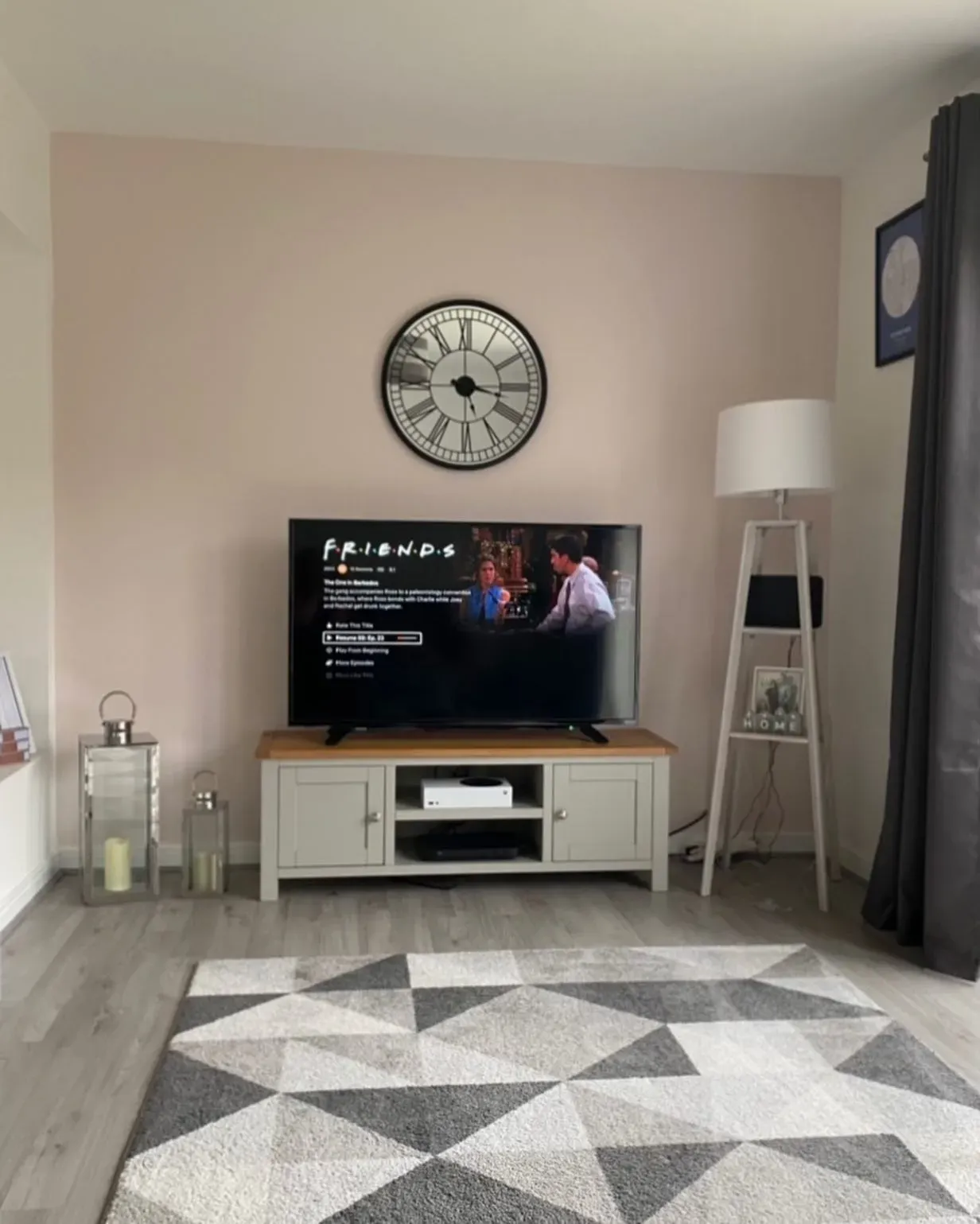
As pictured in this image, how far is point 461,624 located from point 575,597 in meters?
0.40

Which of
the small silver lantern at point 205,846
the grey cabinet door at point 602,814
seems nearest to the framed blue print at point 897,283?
the grey cabinet door at point 602,814

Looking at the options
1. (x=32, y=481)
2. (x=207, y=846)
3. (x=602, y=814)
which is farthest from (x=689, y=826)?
(x=32, y=481)

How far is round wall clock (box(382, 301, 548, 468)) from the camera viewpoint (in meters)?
3.85

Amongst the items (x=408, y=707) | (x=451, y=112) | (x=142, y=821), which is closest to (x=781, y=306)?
(x=451, y=112)

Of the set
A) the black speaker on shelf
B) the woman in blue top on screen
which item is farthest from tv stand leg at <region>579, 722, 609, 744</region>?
the black speaker on shelf

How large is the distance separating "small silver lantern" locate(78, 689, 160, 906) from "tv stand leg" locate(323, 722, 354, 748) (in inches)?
21.9

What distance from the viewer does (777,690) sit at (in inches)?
144

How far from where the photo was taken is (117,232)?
147 inches

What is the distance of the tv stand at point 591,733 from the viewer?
3.70 metres

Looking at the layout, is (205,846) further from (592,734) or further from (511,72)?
(511,72)

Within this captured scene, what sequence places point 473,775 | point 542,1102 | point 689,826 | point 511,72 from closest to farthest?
point 542,1102 < point 511,72 < point 473,775 < point 689,826

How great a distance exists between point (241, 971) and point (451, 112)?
8.83ft

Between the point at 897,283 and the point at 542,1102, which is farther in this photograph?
the point at 897,283

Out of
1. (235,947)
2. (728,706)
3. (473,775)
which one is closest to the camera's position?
(235,947)
